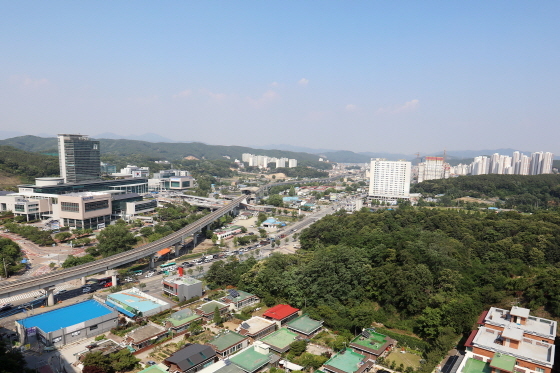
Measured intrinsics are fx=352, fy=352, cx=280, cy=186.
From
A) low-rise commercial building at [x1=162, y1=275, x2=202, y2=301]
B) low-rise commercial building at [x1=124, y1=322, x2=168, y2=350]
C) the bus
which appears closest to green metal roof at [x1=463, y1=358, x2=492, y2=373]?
low-rise commercial building at [x1=124, y1=322, x2=168, y2=350]

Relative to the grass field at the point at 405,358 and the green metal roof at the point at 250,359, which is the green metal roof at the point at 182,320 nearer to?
the green metal roof at the point at 250,359

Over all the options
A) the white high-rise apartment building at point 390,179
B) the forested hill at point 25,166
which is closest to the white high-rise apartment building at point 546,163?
the white high-rise apartment building at point 390,179

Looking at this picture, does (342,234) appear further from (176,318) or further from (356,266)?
(176,318)

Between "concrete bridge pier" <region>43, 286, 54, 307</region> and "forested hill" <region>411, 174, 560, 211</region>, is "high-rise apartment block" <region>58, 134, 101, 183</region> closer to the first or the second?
"concrete bridge pier" <region>43, 286, 54, 307</region>

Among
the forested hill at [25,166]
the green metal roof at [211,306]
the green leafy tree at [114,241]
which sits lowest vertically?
the green metal roof at [211,306]

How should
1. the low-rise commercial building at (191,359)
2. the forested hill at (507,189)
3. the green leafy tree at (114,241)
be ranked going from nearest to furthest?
1. the low-rise commercial building at (191,359)
2. the green leafy tree at (114,241)
3. the forested hill at (507,189)

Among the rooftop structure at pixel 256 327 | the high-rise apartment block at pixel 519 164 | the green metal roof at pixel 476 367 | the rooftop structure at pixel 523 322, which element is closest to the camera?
the green metal roof at pixel 476 367

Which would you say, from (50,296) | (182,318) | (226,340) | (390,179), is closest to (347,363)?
(226,340)
